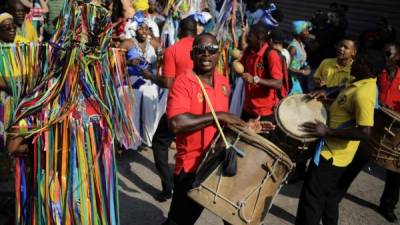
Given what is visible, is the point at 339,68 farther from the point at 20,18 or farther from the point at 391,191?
the point at 20,18

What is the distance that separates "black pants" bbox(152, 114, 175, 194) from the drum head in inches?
56.4

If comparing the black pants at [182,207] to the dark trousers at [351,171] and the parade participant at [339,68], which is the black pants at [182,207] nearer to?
the dark trousers at [351,171]

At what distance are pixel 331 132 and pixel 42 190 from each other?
2.02m

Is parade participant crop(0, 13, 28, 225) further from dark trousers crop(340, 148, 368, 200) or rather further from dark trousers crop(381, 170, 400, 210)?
dark trousers crop(381, 170, 400, 210)

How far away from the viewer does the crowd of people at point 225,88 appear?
298 cm

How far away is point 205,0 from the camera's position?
26.0 ft

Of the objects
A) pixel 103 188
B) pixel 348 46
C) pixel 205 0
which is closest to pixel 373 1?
pixel 205 0

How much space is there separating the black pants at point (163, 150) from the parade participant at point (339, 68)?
1630 millimetres

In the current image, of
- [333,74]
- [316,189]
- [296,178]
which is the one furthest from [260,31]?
[296,178]

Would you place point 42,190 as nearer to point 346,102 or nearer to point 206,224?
point 206,224

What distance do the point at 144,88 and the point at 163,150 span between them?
1.32m

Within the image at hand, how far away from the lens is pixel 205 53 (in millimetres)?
2961

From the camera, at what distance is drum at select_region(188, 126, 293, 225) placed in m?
2.70

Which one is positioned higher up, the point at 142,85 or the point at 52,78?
the point at 52,78
